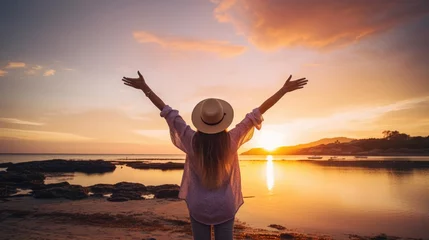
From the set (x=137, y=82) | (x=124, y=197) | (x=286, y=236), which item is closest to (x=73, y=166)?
(x=124, y=197)

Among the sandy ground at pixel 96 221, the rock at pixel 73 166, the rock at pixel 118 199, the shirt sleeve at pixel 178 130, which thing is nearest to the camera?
the shirt sleeve at pixel 178 130

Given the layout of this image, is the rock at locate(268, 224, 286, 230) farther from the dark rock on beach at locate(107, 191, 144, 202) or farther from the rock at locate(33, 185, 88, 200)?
the rock at locate(33, 185, 88, 200)

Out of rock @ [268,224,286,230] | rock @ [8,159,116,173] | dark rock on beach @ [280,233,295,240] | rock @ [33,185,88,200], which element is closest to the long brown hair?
dark rock on beach @ [280,233,295,240]

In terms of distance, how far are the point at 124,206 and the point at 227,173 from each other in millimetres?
13999

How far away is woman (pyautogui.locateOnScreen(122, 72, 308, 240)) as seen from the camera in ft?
7.72

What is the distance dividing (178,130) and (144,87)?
0.74m

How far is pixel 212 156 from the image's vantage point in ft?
7.63

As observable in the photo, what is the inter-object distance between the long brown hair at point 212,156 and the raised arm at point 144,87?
2.10ft

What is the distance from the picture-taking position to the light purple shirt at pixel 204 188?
243 cm

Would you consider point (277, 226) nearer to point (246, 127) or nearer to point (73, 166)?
point (246, 127)

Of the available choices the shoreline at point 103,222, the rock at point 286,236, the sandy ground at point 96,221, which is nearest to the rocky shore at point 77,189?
the sandy ground at point 96,221

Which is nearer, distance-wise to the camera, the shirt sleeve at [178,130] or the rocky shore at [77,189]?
the shirt sleeve at [178,130]

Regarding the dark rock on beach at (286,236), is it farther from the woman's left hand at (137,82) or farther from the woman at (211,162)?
the woman's left hand at (137,82)

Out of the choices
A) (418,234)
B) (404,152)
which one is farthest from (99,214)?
(404,152)
